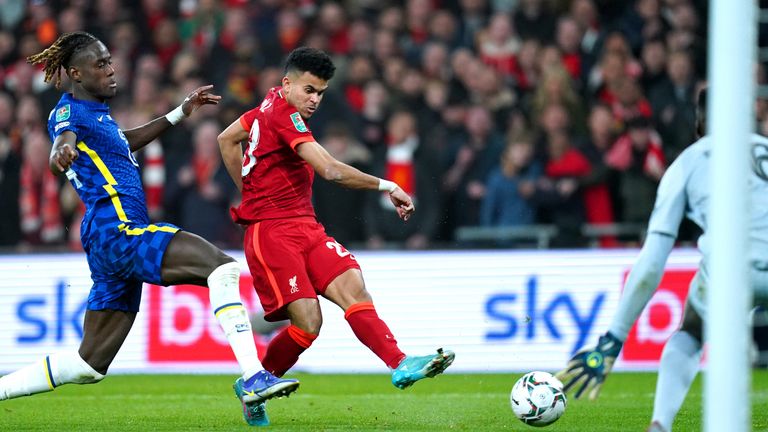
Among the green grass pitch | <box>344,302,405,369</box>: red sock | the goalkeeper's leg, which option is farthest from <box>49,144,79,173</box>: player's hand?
the goalkeeper's leg

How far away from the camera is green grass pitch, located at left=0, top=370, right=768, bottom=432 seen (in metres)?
6.95

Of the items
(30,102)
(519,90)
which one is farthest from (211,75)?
(519,90)

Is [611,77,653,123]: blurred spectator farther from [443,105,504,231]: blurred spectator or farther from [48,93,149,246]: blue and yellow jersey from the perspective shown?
[48,93,149,246]: blue and yellow jersey

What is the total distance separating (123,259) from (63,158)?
697 millimetres

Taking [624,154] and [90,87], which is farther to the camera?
[624,154]

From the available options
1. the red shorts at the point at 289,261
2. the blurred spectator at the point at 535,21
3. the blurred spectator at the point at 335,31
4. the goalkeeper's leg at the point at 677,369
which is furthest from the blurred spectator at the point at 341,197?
the goalkeeper's leg at the point at 677,369

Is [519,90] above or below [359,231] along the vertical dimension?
above

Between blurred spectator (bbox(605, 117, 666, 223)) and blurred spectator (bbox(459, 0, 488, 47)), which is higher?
blurred spectator (bbox(459, 0, 488, 47))

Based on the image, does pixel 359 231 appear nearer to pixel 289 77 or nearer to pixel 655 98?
pixel 655 98

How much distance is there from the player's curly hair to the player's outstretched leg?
174 centimetres

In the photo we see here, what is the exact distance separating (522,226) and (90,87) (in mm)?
5985

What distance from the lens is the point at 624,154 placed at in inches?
459

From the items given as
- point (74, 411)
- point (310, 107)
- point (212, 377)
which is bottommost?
point (212, 377)

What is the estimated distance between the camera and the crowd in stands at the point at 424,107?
39.0 feet
